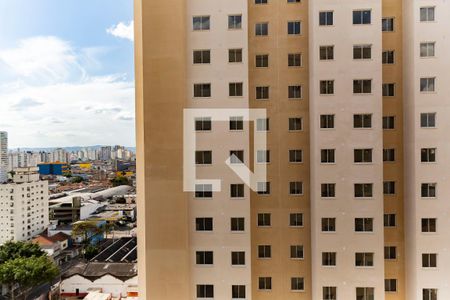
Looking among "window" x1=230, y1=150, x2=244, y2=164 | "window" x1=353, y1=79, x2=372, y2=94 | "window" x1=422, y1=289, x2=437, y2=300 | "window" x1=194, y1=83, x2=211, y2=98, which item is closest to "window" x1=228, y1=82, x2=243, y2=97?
"window" x1=194, y1=83, x2=211, y2=98

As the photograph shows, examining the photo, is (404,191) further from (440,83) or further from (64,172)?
(64,172)

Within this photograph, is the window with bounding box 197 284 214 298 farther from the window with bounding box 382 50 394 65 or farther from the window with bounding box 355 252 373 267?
the window with bounding box 382 50 394 65

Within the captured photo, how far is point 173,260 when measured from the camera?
10.1 feet

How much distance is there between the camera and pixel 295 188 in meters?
3.23

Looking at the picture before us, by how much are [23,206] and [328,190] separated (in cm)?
708

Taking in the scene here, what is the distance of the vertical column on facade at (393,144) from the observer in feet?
10.4

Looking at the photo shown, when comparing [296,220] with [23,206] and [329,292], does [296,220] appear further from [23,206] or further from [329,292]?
[23,206]

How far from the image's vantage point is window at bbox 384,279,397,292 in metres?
3.15

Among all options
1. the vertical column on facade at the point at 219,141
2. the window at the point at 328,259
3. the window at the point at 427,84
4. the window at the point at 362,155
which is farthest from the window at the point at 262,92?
the window at the point at 328,259

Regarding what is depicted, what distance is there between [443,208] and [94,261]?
25.4ft

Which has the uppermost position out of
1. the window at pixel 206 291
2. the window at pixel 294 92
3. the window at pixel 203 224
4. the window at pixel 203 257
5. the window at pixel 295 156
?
the window at pixel 294 92

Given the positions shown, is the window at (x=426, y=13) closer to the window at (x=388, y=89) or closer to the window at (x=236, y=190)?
the window at (x=388, y=89)

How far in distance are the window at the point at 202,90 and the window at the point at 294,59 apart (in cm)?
125

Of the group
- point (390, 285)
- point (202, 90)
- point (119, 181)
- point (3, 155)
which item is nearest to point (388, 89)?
point (202, 90)
